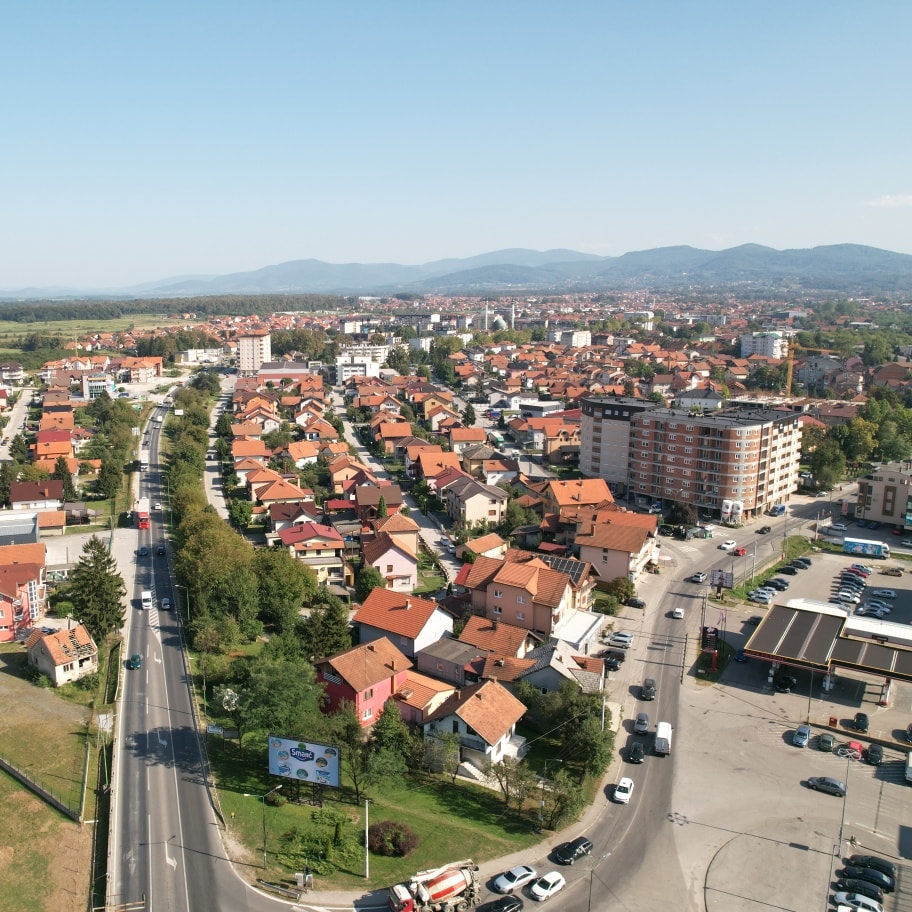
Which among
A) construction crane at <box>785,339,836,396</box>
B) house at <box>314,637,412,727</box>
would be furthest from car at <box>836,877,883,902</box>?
construction crane at <box>785,339,836,396</box>

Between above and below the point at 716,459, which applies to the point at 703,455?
above

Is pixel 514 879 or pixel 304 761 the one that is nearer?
pixel 514 879

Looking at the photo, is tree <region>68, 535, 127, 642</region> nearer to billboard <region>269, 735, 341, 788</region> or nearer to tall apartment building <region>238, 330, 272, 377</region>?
billboard <region>269, 735, 341, 788</region>

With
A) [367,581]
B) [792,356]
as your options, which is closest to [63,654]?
[367,581]

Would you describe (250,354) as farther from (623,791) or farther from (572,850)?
(572,850)

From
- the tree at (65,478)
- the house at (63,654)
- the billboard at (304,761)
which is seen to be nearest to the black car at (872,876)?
the billboard at (304,761)

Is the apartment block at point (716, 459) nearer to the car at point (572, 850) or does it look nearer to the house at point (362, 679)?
the house at point (362, 679)

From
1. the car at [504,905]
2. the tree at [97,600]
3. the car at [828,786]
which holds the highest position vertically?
the tree at [97,600]
